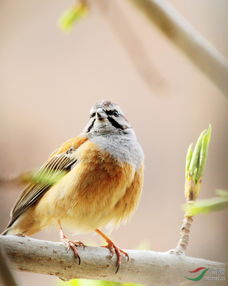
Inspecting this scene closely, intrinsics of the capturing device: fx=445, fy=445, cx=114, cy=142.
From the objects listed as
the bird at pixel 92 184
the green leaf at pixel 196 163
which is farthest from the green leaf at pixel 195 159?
the bird at pixel 92 184

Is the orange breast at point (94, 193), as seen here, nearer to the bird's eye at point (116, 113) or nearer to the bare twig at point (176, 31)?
the bird's eye at point (116, 113)

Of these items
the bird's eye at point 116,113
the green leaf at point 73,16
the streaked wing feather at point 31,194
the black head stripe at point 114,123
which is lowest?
the streaked wing feather at point 31,194

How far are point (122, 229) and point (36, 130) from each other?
15.8 inches

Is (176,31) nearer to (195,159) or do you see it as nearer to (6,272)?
(195,159)

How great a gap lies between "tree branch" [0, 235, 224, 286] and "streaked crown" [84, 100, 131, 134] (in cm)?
35

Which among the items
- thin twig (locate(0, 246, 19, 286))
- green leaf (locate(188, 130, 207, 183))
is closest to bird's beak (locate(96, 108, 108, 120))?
green leaf (locate(188, 130, 207, 183))

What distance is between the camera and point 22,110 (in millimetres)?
1262

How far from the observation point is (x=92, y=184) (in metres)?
1.12

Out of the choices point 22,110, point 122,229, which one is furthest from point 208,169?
point 22,110

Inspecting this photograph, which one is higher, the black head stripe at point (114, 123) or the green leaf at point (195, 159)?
the black head stripe at point (114, 123)

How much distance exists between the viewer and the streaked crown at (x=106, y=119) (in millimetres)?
1115

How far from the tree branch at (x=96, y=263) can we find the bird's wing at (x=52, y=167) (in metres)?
0.17

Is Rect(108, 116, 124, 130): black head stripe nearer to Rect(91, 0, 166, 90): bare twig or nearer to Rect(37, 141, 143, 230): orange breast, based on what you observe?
Rect(37, 141, 143, 230): orange breast

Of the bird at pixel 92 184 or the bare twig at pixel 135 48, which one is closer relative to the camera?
the bare twig at pixel 135 48
